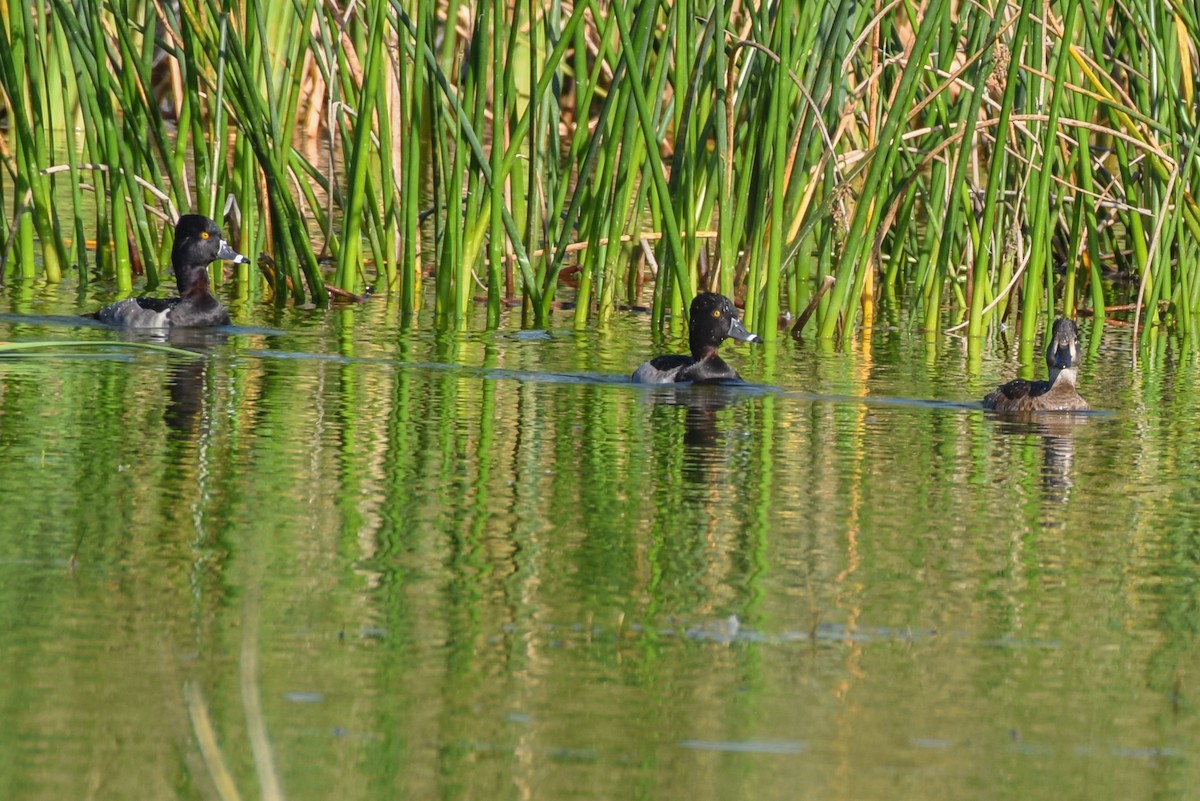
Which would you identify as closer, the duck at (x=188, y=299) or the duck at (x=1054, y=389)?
the duck at (x=1054, y=389)

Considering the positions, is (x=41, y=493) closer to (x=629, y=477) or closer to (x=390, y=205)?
(x=629, y=477)

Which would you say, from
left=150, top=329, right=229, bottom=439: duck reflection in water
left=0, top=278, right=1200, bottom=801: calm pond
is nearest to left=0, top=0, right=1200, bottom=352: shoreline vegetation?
left=150, top=329, right=229, bottom=439: duck reflection in water

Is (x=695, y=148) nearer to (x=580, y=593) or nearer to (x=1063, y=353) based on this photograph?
(x=1063, y=353)

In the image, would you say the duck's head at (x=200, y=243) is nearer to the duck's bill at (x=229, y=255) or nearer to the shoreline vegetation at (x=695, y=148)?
the duck's bill at (x=229, y=255)

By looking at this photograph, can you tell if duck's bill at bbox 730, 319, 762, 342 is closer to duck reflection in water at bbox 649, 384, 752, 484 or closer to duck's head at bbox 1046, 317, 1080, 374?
duck reflection in water at bbox 649, 384, 752, 484

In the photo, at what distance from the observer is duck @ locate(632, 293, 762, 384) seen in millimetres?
9391

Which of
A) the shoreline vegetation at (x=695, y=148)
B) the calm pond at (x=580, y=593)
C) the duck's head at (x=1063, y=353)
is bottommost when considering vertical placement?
the calm pond at (x=580, y=593)

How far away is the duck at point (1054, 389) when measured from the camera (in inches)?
343

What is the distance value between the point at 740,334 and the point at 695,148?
105cm

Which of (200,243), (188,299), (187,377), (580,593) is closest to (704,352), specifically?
(187,377)

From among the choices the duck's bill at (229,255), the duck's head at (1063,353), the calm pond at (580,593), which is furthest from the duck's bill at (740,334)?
the duck's bill at (229,255)

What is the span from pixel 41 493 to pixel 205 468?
0.66 m

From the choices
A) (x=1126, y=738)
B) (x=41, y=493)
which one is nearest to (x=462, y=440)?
(x=41, y=493)

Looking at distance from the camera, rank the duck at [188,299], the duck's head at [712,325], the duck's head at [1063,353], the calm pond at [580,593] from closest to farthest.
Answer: the calm pond at [580,593]
the duck's head at [1063,353]
the duck's head at [712,325]
the duck at [188,299]
